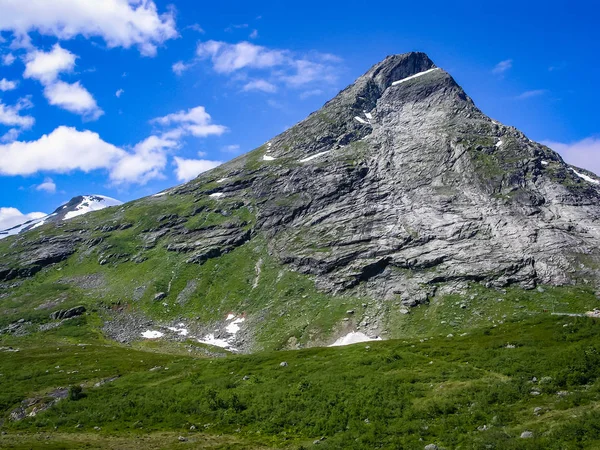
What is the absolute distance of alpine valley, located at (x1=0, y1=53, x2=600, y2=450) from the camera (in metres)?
31.6

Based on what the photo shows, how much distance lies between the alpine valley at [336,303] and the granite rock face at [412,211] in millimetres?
709

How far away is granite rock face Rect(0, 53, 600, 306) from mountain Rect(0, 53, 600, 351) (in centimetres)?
47

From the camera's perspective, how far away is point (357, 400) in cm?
3338

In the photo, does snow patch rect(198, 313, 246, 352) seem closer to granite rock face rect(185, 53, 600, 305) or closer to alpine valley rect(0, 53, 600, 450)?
alpine valley rect(0, 53, 600, 450)

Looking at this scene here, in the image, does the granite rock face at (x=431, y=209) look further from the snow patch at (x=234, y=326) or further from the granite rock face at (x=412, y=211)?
the snow patch at (x=234, y=326)

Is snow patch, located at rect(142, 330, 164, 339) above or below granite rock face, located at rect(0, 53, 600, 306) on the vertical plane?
below

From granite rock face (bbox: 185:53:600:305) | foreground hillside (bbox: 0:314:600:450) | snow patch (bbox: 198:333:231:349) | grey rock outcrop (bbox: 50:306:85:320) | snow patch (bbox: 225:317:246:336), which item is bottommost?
foreground hillside (bbox: 0:314:600:450)

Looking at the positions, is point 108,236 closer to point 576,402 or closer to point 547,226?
point 547,226

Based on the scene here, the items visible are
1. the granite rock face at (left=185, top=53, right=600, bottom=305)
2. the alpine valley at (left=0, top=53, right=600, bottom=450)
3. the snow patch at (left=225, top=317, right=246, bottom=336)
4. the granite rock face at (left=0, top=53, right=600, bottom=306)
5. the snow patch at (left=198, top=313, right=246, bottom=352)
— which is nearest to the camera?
the alpine valley at (left=0, top=53, right=600, bottom=450)

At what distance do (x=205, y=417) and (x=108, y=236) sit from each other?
150462 mm

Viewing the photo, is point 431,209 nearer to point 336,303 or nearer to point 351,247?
point 351,247

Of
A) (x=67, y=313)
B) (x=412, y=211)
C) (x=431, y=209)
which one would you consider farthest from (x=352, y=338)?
(x=67, y=313)

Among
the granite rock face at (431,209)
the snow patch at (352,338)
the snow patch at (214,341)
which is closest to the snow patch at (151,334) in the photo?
the snow patch at (214,341)

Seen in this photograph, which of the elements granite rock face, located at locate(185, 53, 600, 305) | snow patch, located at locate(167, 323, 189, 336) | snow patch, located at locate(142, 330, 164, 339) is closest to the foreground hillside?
snow patch, located at locate(142, 330, 164, 339)
